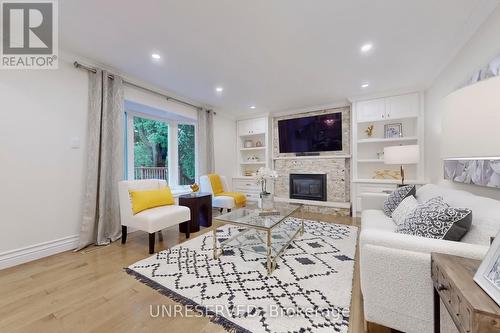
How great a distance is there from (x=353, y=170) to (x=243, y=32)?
3.30 meters

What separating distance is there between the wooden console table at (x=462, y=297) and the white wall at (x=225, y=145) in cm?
448

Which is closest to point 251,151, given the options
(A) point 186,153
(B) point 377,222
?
(A) point 186,153

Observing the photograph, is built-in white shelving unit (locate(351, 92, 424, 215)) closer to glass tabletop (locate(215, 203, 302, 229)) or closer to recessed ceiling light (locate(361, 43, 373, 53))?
recessed ceiling light (locate(361, 43, 373, 53))

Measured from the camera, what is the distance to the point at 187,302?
1.55 metres

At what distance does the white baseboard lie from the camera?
6.95 ft

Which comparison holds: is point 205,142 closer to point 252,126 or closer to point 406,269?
point 252,126

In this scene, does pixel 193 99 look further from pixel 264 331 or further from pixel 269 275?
pixel 264 331

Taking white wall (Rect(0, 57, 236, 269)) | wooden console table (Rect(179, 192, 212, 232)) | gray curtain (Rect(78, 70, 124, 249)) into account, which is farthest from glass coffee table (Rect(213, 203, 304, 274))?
white wall (Rect(0, 57, 236, 269))

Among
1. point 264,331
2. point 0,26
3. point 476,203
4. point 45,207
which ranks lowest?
point 264,331

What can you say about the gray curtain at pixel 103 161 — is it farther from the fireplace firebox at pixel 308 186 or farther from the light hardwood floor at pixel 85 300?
the fireplace firebox at pixel 308 186

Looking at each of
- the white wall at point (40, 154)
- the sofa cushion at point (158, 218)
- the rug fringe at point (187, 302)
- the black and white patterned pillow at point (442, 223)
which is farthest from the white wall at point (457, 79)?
the white wall at point (40, 154)

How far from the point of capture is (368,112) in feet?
13.2

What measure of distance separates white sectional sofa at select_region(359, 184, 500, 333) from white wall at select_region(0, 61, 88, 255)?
10.5ft

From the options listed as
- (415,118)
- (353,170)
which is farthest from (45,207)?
(415,118)
